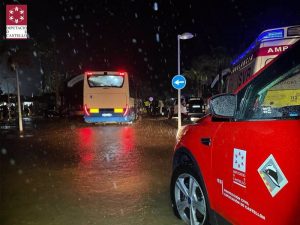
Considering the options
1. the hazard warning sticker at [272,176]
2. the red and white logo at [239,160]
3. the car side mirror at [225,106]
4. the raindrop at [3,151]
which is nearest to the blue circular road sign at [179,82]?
the raindrop at [3,151]

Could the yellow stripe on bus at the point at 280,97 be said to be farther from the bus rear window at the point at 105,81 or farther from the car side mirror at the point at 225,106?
the bus rear window at the point at 105,81

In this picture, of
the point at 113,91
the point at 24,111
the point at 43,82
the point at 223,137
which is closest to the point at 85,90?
the point at 113,91

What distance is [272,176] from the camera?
2.95 metres

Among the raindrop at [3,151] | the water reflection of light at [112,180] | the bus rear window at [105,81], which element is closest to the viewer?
the water reflection of light at [112,180]

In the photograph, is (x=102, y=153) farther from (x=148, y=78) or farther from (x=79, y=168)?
(x=148, y=78)

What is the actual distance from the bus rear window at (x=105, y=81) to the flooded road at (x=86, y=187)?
13745mm

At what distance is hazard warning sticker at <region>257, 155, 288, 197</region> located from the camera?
9.34 ft

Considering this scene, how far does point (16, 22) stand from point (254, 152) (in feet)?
68.7

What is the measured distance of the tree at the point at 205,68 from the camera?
141ft

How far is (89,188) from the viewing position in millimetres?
7418

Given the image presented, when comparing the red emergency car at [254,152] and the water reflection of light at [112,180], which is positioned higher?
the red emergency car at [254,152]

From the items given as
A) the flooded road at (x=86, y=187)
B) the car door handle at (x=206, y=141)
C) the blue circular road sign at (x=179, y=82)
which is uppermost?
the blue circular road sign at (x=179, y=82)

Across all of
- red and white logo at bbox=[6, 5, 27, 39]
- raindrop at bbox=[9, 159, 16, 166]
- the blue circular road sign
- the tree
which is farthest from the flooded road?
the tree

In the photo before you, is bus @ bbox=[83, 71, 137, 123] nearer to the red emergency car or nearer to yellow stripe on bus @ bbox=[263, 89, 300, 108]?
the red emergency car
